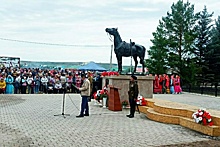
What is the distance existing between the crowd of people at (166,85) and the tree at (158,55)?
27.9 ft

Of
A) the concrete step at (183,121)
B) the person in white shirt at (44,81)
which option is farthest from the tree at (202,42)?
the concrete step at (183,121)

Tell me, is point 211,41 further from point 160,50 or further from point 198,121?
point 198,121

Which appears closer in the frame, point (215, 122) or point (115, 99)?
point (215, 122)

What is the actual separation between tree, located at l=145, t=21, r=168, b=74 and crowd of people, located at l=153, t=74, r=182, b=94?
851 cm

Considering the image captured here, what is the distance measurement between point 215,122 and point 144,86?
7.34 meters

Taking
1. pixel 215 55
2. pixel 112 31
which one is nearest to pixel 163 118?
pixel 112 31

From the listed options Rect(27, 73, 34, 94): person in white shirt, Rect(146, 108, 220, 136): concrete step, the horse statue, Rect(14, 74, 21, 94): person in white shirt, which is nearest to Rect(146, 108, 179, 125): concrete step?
Rect(146, 108, 220, 136): concrete step

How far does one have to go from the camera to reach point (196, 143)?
8531 millimetres

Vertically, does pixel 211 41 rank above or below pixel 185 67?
above

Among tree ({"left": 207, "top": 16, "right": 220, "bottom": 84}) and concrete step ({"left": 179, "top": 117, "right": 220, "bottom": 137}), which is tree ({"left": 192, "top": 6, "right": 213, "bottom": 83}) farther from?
concrete step ({"left": 179, "top": 117, "right": 220, "bottom": 137})

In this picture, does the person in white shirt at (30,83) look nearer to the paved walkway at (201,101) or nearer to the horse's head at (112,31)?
the horse's head at (112,31)

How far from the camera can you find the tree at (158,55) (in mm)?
37062

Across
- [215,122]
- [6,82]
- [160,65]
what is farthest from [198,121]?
[160,65]

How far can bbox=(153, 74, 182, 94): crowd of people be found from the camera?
28.0m
